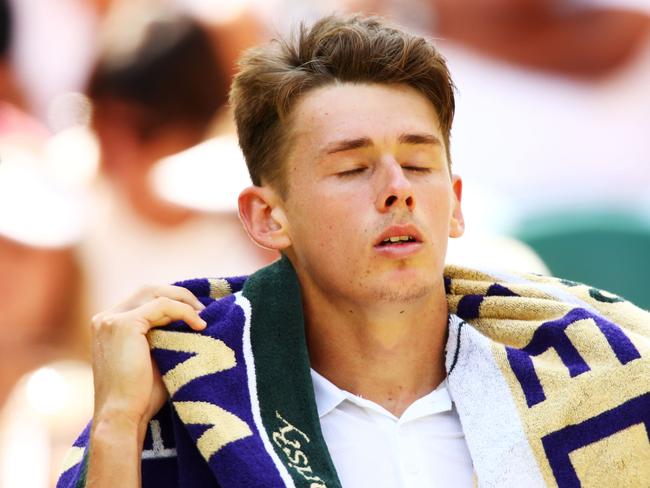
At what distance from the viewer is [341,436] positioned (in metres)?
1.75

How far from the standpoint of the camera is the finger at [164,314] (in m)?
1.68

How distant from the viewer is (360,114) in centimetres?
176

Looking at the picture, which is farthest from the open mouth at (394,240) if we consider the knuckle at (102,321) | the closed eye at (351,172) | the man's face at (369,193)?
the knuckle at (102,321)

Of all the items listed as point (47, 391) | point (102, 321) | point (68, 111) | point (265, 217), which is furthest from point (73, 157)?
point (102, 321)

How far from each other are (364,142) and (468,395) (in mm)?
483

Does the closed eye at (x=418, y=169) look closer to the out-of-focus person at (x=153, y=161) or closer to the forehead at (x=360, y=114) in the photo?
the forehead at (x=360, y=114)

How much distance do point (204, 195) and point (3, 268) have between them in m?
0.65

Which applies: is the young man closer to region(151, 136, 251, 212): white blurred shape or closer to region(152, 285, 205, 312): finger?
region(152, 285, 205, 312): finger

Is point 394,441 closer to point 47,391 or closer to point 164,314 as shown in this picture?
point 164,314

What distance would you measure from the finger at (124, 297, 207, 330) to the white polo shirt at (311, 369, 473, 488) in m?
0.27

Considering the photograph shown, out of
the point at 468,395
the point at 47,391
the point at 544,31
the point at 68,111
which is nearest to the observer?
the point at 468,395

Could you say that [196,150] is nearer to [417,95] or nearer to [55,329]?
[55,329]

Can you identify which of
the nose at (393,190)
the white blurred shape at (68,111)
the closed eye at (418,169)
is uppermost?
the white blurred shape at (68,111)

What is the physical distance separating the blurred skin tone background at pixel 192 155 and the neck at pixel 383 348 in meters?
1.31
